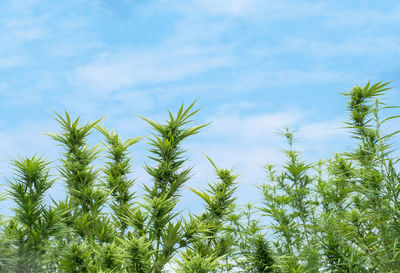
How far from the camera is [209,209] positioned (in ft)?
20.9

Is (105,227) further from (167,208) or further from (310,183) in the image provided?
(310,183)

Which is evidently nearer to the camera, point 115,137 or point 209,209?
point 209,209

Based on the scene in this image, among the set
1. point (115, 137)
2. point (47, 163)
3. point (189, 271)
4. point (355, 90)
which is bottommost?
point (189, 271)

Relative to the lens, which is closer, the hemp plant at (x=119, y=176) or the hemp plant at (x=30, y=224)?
the hemp plant at (x=30, y=224)

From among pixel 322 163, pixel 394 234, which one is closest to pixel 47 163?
pixel 394 234

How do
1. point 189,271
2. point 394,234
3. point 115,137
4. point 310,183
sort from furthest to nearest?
1. point 310,183
2. point 115,137
3. point 394,234
4. point 189,271

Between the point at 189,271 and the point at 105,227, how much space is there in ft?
5.50

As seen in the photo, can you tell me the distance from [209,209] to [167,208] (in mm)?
1157

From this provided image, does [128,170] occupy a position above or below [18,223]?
above

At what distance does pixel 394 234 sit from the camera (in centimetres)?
508

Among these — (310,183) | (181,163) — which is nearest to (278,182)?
(310,183)

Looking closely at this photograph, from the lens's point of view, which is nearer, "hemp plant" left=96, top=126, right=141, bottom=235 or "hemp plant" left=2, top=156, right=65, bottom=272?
"hemp plant" left=2, top=156, right=65, bottom=272

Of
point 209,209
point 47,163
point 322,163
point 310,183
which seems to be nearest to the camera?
point 47,163

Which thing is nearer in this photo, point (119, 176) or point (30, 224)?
point (30, 224)
